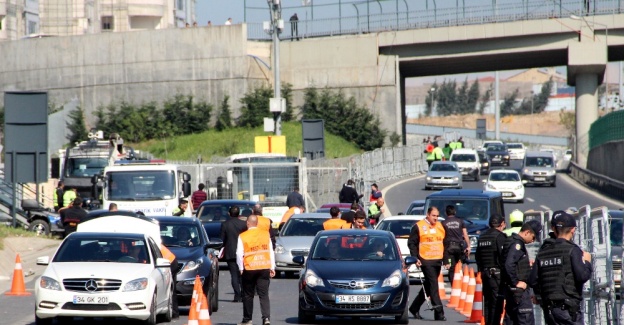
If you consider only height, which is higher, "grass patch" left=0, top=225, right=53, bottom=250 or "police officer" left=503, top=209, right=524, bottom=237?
"police officer" left=503, top=209, right=524, bottom=237

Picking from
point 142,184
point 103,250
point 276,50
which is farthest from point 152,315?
point 276,50

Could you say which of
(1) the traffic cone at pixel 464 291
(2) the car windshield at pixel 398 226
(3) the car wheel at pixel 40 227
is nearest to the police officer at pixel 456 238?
(1) the traffic cone at pixel 464 291

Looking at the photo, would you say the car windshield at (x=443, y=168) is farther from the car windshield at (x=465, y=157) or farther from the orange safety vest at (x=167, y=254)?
the orange safety vest at (x=167, y=254)

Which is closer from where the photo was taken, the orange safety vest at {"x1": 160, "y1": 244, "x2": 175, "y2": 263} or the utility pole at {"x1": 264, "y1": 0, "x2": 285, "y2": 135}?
the orange safety vest at {"x1": 160, "y1": 244, "x2": 175, "y2": 263}

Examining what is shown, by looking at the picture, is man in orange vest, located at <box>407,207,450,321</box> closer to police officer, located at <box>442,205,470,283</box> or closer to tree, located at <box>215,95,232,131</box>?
police officer, located at <box>442,205,470,283</box>

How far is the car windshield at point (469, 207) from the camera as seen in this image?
28.5 m

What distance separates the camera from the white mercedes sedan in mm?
15492

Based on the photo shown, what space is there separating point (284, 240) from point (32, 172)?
913 centimetres

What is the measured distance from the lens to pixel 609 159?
5850 cm

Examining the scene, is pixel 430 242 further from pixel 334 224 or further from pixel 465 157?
pixel 465 157

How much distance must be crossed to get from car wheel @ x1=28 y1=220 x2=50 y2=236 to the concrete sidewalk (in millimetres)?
2597

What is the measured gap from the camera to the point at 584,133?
71.8 meters

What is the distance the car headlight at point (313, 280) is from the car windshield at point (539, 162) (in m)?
45.0

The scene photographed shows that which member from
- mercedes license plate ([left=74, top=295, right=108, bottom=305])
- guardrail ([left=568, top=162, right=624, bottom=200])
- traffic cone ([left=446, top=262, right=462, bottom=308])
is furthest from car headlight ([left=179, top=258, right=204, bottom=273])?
guardrail ([left=568, top=162, right=624, bottom=200])
